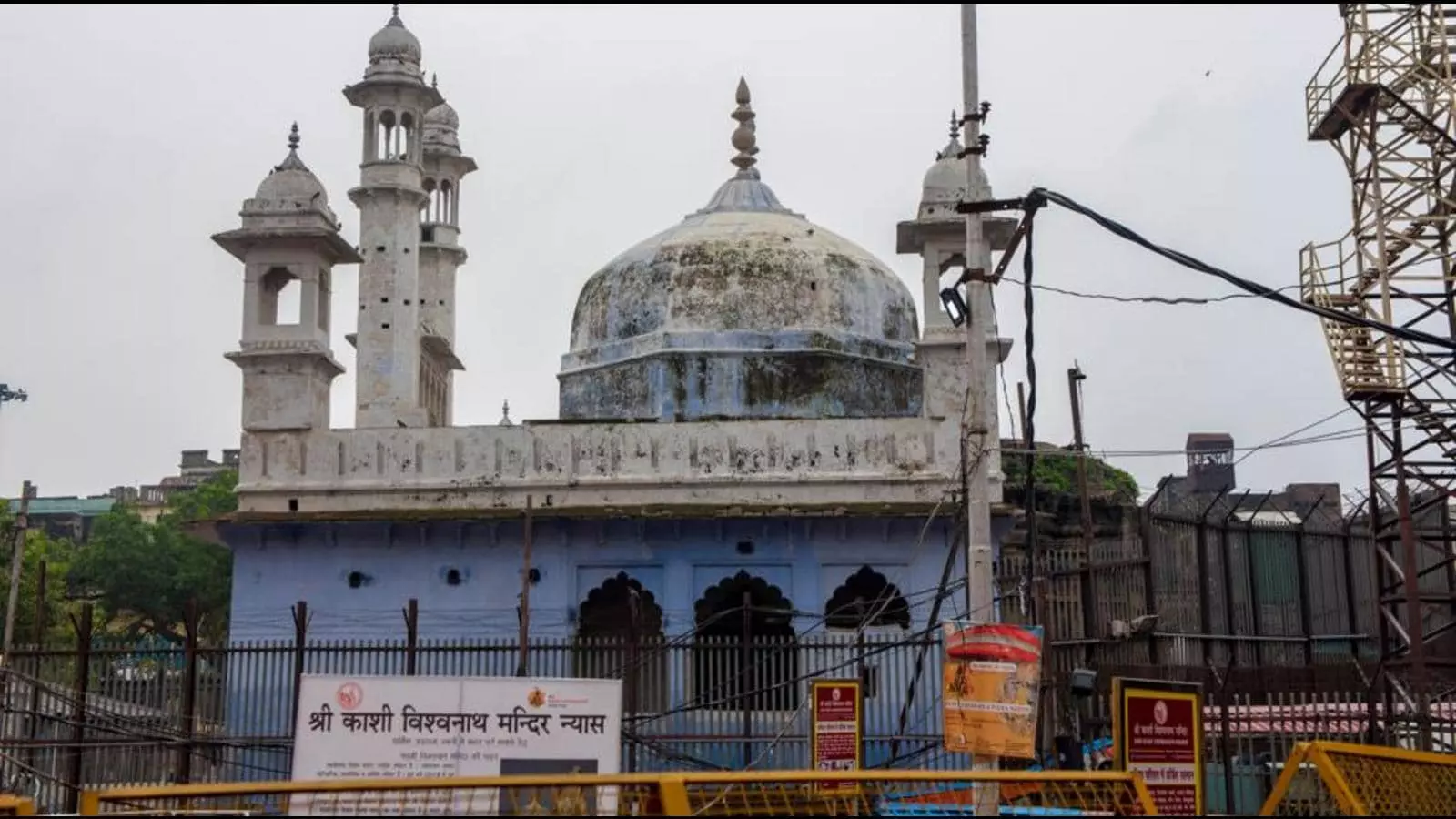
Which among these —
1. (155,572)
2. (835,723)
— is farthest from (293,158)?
(155,572)

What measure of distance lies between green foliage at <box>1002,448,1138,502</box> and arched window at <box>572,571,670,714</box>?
14.8 m

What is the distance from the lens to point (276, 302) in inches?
846

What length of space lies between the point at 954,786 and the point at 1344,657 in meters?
11.3

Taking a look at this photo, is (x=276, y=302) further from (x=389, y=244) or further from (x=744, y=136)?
(x=744, y=136)

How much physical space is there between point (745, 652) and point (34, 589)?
26.9 m

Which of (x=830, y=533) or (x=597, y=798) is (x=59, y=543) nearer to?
(x=830, y=533)

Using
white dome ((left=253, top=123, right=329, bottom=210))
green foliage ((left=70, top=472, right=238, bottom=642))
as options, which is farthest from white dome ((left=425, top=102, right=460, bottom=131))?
green foliage ((left=70, top=472, right=238, bottom=642))

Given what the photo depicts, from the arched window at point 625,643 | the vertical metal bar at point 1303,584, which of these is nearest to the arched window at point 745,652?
the arched window at point 625,643

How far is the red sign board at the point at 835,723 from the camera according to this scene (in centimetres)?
1349

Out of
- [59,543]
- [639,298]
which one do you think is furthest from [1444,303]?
[59,543]

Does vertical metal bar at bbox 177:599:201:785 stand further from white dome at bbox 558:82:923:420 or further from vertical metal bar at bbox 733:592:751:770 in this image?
white dome at bbox 558:82:923:420

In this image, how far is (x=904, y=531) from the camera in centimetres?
1966

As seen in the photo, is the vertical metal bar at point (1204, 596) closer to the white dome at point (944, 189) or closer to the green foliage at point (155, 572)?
the white dome at point (944, 189)

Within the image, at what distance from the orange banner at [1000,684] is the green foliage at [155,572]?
37.6 metres
